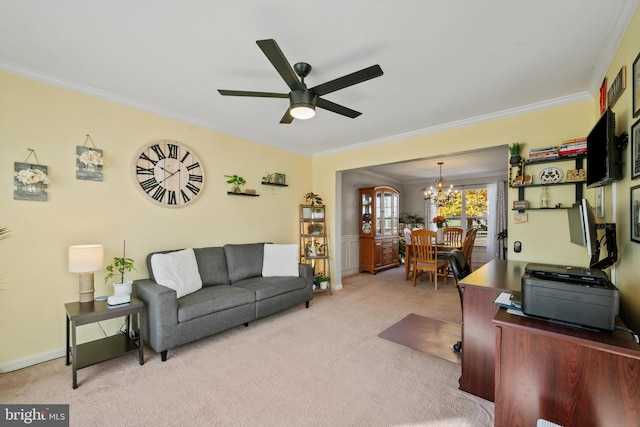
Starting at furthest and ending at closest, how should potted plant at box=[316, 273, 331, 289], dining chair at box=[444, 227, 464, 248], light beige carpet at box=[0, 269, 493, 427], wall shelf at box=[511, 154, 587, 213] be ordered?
1. dining chair at box=[444, 227, 464, 248]
2. potted plant at box=[316, 273, 331, 289]
3. wall shelf at box=[511, 154, 587, 213]
4. light beige carpet at box=[0, 269, 493, 427]

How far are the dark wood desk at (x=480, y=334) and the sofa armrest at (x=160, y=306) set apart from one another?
8.02ft

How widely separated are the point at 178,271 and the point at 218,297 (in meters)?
0.54

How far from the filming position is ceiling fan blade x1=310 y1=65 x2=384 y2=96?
67.4 inches

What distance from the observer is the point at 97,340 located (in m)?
2.52

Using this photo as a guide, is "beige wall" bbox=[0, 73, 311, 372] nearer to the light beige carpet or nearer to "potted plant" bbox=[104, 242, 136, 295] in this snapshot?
"potted plant" bbox=[104, 242, 136, 295]

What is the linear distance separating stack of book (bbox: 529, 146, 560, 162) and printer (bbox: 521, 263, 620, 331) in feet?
5.94

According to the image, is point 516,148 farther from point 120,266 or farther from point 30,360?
point 30,360

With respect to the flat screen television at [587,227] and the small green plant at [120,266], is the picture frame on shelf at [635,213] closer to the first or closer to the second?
the flat screen television at [587,227]

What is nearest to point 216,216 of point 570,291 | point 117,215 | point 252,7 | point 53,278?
point 117,215

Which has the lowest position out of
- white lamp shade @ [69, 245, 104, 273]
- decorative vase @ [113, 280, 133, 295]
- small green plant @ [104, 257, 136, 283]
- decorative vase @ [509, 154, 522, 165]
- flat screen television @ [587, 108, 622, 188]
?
decorative vase @ [113, 280, 133, 295]

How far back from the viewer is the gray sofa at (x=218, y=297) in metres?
2.41

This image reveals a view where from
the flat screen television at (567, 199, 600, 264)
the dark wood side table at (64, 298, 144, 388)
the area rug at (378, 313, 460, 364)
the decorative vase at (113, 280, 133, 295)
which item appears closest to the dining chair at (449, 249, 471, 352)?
the area rug at (378, 313, 460, 364)

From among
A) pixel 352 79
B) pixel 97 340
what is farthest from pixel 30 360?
pixel 352 79

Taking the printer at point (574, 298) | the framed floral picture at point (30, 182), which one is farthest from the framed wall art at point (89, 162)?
the printer at point (574, 298)
